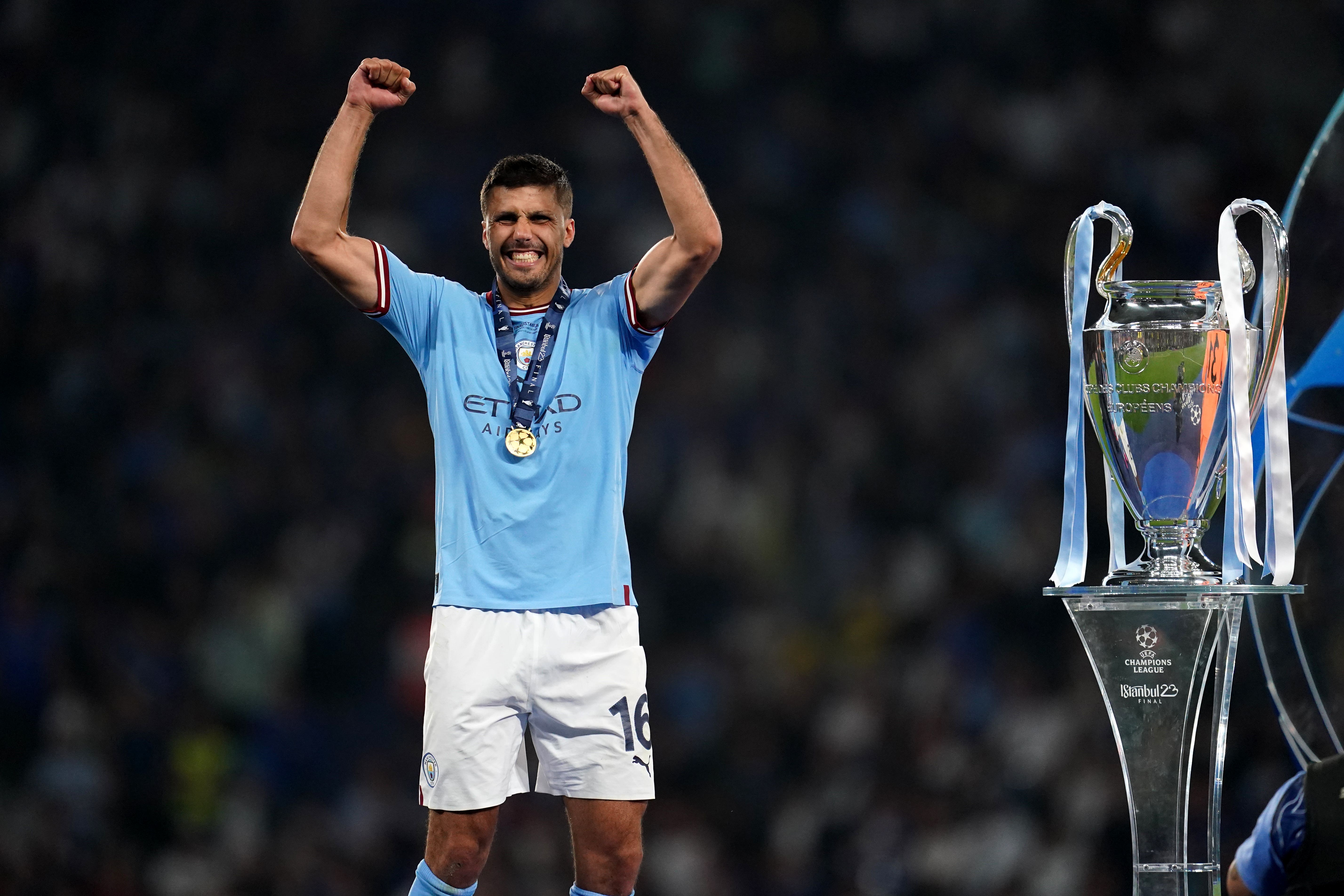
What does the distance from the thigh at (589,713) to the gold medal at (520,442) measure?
34 cm

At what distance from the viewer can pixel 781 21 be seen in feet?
22.1

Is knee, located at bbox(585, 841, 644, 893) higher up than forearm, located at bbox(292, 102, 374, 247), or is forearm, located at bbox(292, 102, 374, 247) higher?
forearm, located at bbox(292, 102, 374, 247)

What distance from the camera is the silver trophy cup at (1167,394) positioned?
2.68 m

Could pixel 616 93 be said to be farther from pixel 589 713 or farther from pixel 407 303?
pixel 589 713

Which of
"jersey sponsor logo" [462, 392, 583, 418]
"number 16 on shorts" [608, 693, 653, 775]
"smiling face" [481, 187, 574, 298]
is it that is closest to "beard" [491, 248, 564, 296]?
"smiling face" [481, 187, 574, 298]

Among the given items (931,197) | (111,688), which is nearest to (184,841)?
(111,688)

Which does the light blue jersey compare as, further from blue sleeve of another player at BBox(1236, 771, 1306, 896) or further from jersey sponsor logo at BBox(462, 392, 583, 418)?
blue sleeve of another player at BBox(1236, 771, 1306, 896)

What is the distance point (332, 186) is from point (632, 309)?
67cm

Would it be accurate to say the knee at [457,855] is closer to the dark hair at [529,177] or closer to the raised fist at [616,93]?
the dark hair at [529,177]

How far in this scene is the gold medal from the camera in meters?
3.04

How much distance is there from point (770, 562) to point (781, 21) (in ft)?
8.22

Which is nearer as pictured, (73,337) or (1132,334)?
(1132,334)

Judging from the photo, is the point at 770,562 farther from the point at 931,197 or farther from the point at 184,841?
the point at 184,841

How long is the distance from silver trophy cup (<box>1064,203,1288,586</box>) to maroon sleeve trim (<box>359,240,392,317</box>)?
56.4 inches
